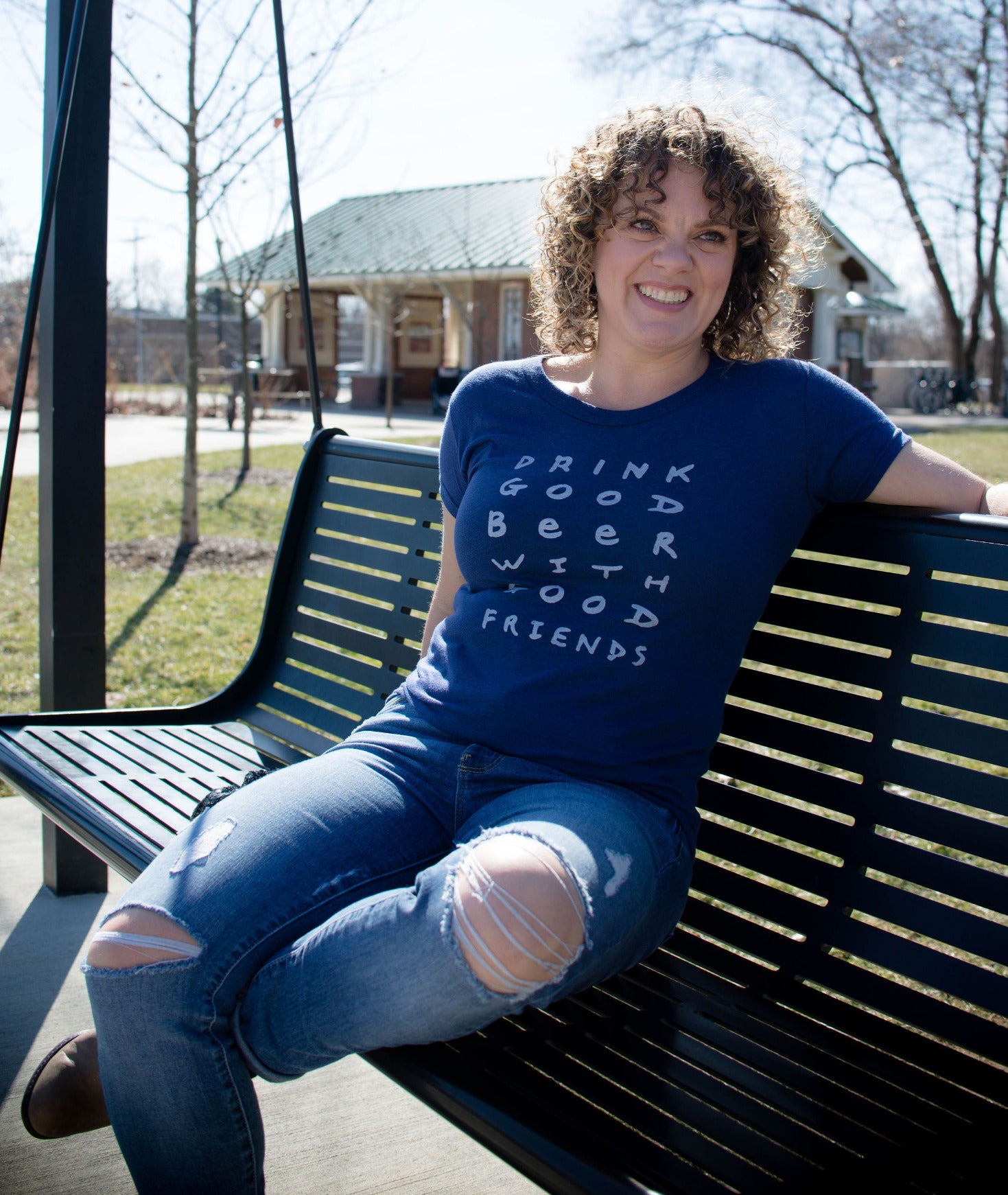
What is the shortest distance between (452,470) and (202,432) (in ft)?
56.6

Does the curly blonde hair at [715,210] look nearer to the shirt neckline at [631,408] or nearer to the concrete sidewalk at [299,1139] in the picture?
the shirt neckline at [631,408]

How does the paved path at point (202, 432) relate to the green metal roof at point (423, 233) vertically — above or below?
below

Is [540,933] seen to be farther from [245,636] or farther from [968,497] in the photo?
[245,636]

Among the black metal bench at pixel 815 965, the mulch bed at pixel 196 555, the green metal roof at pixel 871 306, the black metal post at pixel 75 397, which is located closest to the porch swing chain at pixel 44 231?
the black metal post at pixel 75 397

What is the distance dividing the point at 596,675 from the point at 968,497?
62 cm

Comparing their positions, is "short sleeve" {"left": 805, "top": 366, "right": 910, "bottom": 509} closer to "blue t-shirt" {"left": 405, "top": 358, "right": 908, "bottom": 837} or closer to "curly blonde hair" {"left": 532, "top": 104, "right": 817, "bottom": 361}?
"blue t-shirt" {"left": 405, "top": 358, "right": 908, "bottom": 837}

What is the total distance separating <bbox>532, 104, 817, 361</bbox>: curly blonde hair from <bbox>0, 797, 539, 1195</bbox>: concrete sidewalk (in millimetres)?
1497

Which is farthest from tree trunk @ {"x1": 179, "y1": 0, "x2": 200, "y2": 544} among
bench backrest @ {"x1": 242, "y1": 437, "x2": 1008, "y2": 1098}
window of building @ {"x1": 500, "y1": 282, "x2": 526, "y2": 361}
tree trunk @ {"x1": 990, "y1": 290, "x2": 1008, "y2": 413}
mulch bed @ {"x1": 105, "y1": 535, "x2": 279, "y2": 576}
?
tree trunk @ {"x1": 990, "y1": 290, "x2": 1008, "y2": 413}

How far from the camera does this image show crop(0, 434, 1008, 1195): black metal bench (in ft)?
4.66

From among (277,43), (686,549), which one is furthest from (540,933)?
(277,43)

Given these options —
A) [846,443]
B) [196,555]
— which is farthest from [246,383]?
[846,443]

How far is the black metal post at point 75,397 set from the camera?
116 inches

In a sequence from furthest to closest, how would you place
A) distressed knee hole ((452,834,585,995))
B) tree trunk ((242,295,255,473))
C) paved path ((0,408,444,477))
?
1. paved path ((0,408,444,477))
2. tree trunk ((242,295,255,473))
3. distressed knee hole ((452,834,585,995))

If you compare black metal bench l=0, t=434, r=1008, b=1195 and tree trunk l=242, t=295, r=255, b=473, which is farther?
tree trunk l=242, t=295, r=255, b=473
